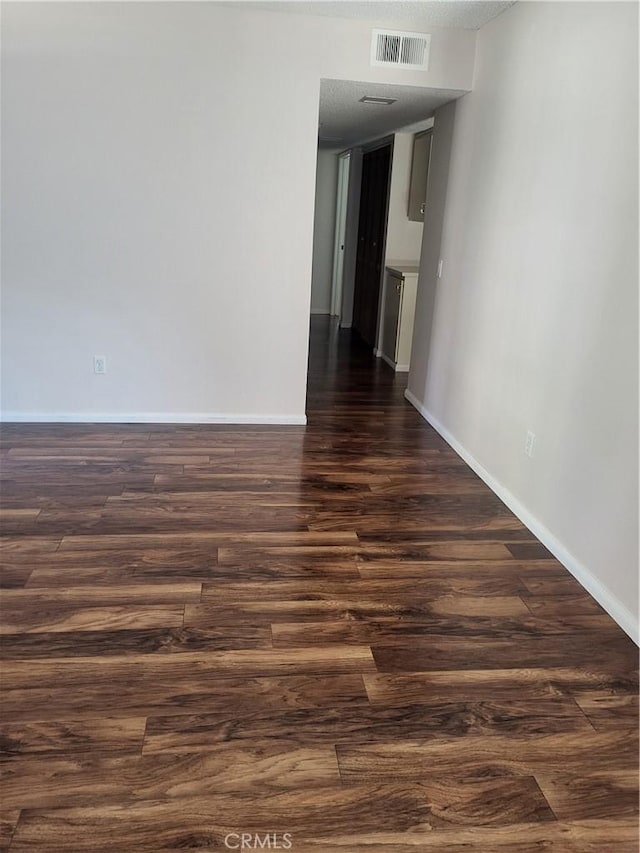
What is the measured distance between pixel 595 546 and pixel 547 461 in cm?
53

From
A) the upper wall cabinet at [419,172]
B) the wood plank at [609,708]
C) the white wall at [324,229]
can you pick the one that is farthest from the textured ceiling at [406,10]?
the white wall at [324,229]

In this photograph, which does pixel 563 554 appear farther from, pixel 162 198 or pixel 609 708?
pixel 162 198

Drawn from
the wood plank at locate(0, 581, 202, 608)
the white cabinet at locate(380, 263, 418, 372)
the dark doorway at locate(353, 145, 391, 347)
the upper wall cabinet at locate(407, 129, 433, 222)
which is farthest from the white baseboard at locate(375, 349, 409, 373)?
the wood plank at locate(0, 581, 202, 608)

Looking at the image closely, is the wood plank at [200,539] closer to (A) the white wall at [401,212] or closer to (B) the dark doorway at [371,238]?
(A) the white wall at [401,212]

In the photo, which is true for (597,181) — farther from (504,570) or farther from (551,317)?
(504,570)

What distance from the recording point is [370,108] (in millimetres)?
4848

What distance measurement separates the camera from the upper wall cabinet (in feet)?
20.1

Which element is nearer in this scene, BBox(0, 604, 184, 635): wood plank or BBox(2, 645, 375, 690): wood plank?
BBox(2, 645, 375, 690): wood plank

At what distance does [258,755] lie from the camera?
1.82 meters

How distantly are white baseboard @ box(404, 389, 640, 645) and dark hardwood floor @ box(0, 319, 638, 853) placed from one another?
0.15 ft

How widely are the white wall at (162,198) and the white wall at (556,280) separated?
2.51 ft

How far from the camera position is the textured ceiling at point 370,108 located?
416cm

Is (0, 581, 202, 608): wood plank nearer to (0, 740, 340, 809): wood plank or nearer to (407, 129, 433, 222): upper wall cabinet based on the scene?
(0, 740, 340, 809): wood plank

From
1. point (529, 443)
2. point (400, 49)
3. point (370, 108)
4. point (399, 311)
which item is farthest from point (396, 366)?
point (529, 443)
